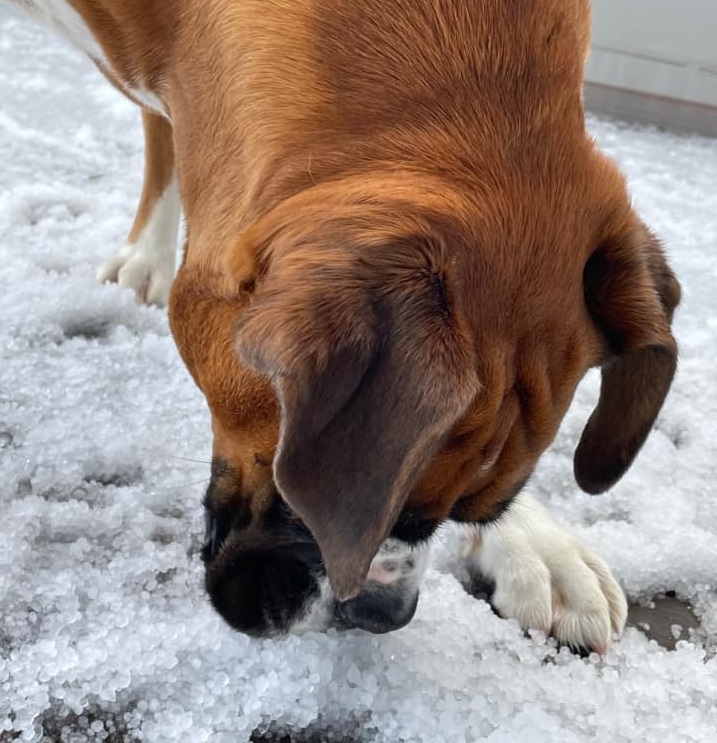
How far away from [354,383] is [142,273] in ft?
4.95

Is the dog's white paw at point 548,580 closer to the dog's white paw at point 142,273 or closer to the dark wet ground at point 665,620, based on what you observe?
the dark wet ground at point 665,620

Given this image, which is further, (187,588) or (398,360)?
(187,588)

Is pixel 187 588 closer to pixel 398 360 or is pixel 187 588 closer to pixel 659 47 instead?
pixel 398 360

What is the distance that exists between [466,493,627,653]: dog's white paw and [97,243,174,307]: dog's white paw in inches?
39.7

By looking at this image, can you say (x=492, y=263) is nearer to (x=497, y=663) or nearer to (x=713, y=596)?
(x=497, y=663)

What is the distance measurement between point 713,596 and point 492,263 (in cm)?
90

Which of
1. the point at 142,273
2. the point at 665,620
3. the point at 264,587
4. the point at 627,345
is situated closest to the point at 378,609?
the point at 264,587

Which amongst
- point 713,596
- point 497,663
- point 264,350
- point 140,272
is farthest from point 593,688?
point 140,272

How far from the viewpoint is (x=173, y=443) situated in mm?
1812

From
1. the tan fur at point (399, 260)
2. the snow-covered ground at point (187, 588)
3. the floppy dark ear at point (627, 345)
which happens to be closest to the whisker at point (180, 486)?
the snow-covered ground at point (187, 588)

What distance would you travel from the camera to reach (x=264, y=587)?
1.29m

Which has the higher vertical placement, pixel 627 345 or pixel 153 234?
pixel 627 345

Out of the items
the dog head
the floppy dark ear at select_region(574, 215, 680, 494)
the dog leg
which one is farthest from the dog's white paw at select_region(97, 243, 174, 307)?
the floppy dark ear at select_region(574, 215, 680, 494)

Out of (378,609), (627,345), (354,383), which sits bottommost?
(378,609)
